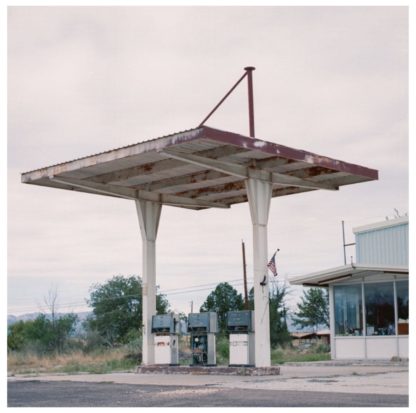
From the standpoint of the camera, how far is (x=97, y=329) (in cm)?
5969

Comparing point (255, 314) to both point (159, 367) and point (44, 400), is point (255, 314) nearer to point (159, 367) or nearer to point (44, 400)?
point (159, 367)

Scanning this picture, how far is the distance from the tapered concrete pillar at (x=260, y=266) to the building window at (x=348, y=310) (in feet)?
26.5

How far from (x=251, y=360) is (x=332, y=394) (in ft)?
23.3

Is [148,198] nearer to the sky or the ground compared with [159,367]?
nearer to the sky

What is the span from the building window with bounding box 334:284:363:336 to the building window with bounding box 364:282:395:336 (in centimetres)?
39

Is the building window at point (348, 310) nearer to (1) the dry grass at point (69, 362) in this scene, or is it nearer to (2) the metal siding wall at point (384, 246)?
(2) the metal siding wall at point (384, 246)

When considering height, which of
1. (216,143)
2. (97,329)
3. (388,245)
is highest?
(216,143)

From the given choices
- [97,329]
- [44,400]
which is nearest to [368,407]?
[44,400]

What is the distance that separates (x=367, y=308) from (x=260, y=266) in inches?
334

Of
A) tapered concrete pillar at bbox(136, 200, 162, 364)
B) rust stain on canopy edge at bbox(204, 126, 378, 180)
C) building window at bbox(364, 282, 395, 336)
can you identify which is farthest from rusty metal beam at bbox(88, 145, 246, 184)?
building window at bbox(364, 282, 395, 336)

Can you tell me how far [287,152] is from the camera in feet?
64.4

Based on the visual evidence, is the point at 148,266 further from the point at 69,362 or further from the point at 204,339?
the point at 69,362

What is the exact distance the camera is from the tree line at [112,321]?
159ft
